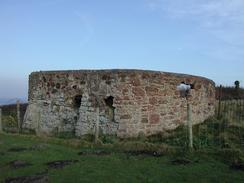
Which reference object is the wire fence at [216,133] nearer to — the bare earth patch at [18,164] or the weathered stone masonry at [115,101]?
the weathered stone masonry at [115,101]

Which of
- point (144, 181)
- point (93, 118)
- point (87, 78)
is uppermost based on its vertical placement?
point (87, 78)

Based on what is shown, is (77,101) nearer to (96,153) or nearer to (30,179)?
(96,153)

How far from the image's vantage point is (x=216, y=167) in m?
8.80

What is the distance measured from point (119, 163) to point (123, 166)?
1.17 ft

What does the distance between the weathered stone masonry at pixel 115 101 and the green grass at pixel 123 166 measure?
245 centimetres

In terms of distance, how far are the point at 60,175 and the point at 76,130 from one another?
22.2ft

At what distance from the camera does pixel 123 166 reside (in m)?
8.95

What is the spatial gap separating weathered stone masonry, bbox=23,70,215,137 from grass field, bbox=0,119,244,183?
87.4 inches

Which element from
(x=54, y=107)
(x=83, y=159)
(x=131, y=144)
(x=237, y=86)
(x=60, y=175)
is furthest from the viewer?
(x=237, y=86)

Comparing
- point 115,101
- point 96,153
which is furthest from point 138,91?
point 96,153

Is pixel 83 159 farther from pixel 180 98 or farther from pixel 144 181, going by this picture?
pixel 180 98

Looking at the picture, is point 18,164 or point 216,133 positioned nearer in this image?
point 18,164

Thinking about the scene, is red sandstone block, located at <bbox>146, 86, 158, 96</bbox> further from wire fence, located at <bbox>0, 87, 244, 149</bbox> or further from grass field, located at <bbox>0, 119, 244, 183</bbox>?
grass field, located at <bbox>0, 119, 244, 183</bbox>

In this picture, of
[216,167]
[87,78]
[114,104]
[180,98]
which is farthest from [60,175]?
[180,98]
